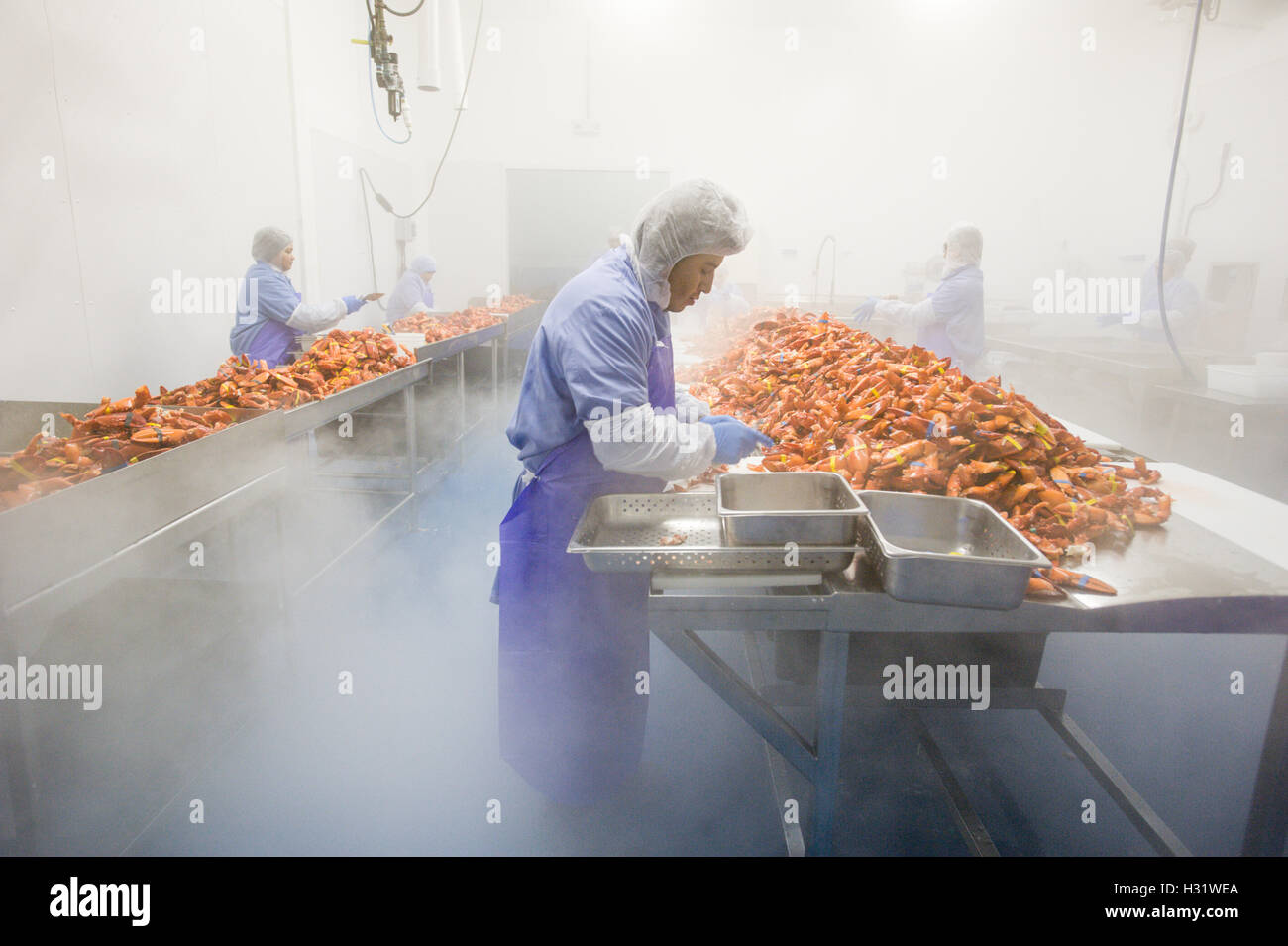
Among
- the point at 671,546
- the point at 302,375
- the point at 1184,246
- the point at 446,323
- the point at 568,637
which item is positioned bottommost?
the point at 568,637

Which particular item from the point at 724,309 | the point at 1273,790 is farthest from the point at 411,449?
→ the point at 1273,790

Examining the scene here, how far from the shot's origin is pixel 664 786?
100 inches

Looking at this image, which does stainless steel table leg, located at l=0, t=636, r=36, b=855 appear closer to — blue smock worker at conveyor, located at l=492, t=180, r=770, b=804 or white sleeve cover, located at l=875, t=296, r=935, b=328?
blue smock worker at conveyor, located at l=492, t=180, r=770, b=804

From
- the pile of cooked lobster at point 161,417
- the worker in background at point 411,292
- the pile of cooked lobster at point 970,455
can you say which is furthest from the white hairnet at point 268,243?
the pile of cooked lobster at point 970,455

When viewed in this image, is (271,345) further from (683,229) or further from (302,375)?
(683,229)

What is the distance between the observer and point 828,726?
5.82ft

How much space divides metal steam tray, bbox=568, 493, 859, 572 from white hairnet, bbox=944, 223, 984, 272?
4018mm

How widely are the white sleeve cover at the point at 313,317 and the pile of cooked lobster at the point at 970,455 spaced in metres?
3.47

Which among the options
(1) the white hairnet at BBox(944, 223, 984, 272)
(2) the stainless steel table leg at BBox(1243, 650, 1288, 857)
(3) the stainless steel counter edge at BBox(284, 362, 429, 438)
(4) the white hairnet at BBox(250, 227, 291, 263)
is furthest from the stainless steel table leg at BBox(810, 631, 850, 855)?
(4) the white hairnet at BBox(250, 227, 291, 263)

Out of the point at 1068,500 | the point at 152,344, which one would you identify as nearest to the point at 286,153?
the point at 152,344

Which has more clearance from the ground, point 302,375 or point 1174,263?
point 1174,263

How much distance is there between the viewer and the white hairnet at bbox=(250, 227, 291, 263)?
4879 mm

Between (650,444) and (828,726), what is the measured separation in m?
0.85

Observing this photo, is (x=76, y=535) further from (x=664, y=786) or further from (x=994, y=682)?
(x=994, y=682)
